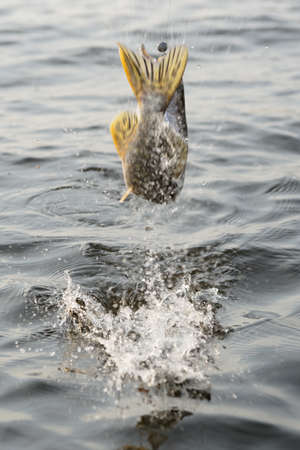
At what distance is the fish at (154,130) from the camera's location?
365 cm

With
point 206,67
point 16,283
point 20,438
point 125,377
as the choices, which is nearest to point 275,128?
point 206,67

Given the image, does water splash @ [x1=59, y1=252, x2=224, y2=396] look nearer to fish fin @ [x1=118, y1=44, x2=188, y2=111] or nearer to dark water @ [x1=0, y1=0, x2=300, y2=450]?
dark water @ [x1=0, y1=0, x2=300, y2=450]

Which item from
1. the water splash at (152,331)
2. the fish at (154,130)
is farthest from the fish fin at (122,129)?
the water splash at (152,331)

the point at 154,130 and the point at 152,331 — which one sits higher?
the point at 154,130

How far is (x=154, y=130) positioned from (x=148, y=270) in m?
1.49

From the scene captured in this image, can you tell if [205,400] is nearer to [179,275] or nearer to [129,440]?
[129,440]

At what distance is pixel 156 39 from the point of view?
35.1 ft

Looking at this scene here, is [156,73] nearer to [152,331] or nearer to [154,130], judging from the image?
[154,130]

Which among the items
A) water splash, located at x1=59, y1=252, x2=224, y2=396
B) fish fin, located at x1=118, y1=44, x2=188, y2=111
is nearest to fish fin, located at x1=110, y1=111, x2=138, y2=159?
fish fin, located at x1=118, y1=44, x2=188, y2=111

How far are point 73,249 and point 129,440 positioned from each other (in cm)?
216

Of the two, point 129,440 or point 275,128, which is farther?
point 275,128

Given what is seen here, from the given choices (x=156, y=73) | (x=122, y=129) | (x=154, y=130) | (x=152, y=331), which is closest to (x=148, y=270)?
(x=152, y=331)

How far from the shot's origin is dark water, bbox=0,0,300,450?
11.3 ft

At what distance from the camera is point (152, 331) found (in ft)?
13.6
